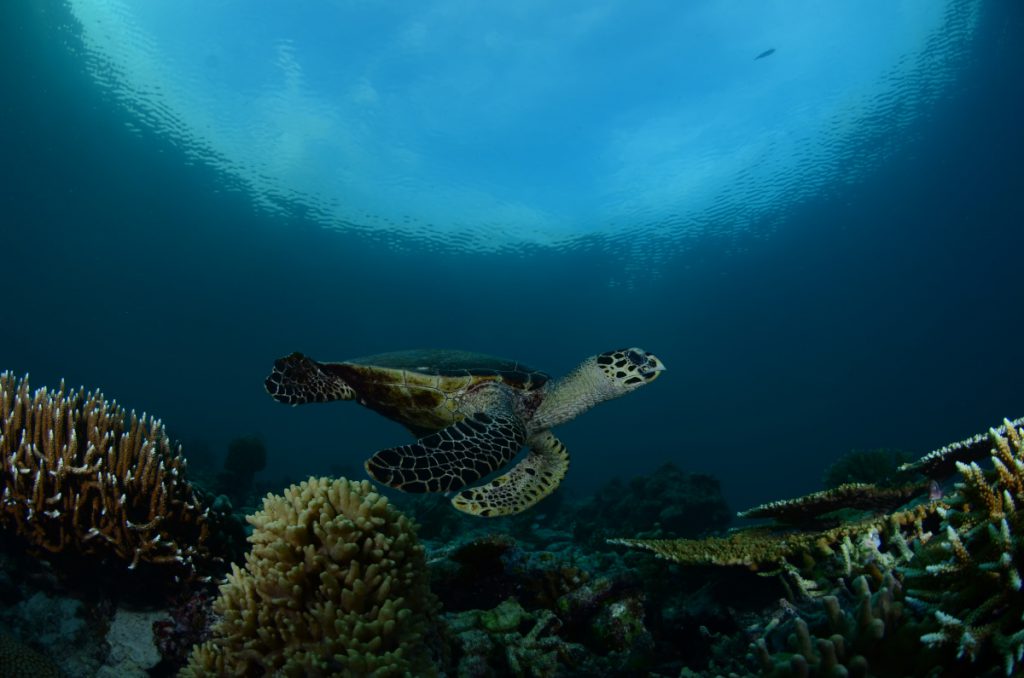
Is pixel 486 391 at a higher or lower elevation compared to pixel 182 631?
higher

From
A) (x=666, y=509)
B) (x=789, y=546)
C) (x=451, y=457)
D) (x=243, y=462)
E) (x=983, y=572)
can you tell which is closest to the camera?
(x=983, y=572)

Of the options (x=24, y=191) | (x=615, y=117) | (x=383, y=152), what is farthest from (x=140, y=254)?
(x=615, y=117)

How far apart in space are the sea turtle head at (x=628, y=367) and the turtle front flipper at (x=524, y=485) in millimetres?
1108

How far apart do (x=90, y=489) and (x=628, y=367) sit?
5389 mm

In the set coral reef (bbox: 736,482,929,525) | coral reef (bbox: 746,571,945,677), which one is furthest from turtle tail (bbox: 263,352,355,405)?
coral reef (bbox: 746,571,945,677)

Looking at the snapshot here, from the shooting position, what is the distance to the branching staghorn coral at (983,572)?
5.44 ft

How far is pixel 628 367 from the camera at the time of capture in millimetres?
6000

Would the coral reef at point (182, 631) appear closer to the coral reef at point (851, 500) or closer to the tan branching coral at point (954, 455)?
the coral reef at point (851, 500)

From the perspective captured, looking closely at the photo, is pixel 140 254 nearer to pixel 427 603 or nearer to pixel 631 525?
pixel 631 525

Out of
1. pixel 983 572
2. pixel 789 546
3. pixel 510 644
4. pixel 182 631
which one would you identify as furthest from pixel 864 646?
pixel 182 631

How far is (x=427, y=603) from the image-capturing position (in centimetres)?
259

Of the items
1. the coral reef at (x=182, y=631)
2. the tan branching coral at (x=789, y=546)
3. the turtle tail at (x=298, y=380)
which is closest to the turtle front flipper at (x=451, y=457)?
the tan branching coral at (x=789, y=546)

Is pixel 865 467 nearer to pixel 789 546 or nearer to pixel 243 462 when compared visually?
pixel 789 546

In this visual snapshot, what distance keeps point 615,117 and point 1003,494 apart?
34.7 meters
